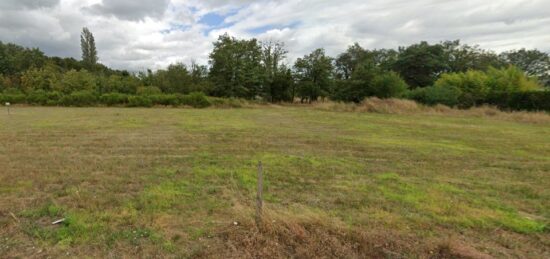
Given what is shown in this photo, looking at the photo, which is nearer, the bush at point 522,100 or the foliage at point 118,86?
the bush at point 522,100

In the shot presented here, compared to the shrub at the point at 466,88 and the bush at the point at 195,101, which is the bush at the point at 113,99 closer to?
the bush at the point at 195,101

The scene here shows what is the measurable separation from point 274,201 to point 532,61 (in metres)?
60.4

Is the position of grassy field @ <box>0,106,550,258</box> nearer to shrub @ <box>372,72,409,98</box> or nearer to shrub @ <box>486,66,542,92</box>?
shrub @ <box>372,72,409,98</box>

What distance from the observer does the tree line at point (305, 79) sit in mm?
26531

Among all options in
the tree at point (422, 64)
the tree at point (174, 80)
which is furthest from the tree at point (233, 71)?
the tree at point (422, 64)

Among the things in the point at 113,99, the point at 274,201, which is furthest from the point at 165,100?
the point at 274,201

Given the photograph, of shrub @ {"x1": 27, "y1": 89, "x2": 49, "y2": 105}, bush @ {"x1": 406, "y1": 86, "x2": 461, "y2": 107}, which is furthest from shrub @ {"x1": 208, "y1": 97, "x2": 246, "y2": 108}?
bush @ {"x1": 406, "y1": 86, "x2": 461, "y2": 107}

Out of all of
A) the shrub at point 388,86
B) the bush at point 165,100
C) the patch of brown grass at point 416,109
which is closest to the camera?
the patch of brown grass at point 416,109

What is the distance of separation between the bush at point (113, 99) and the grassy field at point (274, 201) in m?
22.7

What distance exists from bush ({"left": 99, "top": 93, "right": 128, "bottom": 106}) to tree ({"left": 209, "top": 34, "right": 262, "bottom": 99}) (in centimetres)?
1031

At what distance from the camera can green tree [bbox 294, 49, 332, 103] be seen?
38.8 metres

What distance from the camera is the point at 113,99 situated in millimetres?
29688

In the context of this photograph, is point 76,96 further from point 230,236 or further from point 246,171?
point 230,236

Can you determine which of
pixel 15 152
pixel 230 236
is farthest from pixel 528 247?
pixel 15 152
